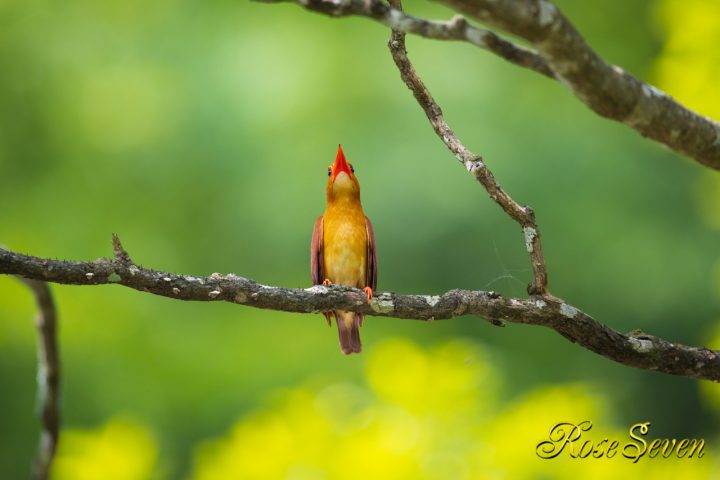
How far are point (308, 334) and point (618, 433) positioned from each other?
5.38 metres

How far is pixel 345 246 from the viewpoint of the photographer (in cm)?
602

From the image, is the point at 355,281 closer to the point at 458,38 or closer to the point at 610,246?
the point at 458,38

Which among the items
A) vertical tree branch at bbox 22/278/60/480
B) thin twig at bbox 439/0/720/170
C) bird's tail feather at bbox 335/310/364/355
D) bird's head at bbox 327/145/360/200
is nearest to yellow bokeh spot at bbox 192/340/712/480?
bird's tail feather at bbox 335/310/364/355

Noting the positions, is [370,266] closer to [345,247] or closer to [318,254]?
[345,247]

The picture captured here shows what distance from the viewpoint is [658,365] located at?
3820mm

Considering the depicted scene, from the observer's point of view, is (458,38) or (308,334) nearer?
(458,38)

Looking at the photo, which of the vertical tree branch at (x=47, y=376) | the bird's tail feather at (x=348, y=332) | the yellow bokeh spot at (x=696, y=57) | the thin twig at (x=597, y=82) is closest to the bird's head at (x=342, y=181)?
the bird's tail feather at (x=348, y=332)

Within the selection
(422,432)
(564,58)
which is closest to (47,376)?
(422,432)

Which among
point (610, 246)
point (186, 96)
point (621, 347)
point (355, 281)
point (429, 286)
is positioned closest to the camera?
point (621, 347)

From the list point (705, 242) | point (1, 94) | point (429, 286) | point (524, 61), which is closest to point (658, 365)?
point (524, 61)

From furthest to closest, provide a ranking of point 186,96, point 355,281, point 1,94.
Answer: point 1,94
point 186,96
point 355,281

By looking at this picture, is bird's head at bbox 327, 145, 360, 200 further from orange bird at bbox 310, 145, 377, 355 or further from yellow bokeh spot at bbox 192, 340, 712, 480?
yellow bokeh spot at bbox 192, 340, 712, 480

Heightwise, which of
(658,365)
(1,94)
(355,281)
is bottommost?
(658,365)

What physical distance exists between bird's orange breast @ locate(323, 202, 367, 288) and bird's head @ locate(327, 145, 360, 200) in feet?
0.22
